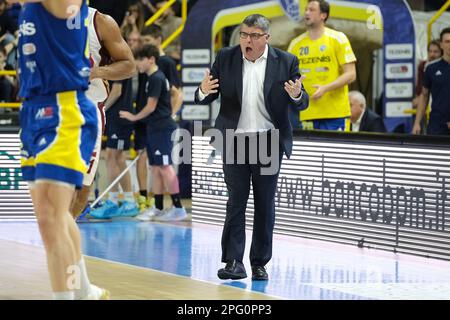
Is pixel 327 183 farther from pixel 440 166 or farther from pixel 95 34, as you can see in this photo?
pixel 95 34

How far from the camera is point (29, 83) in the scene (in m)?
6.98

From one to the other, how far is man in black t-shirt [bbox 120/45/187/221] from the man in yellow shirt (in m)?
2.35

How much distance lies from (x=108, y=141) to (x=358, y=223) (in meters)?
4.56

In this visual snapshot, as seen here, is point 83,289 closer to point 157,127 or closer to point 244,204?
point 244,204

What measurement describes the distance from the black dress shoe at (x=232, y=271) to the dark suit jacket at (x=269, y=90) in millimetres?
1041

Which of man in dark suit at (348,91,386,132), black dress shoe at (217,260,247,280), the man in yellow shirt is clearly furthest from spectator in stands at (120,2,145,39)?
black dress shoe at (217,260,247,280)

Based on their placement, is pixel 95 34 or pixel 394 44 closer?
pixel 95 34

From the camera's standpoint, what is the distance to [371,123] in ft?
48.6

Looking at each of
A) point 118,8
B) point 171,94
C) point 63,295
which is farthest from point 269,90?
point 118,8

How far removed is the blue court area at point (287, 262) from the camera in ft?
29.4

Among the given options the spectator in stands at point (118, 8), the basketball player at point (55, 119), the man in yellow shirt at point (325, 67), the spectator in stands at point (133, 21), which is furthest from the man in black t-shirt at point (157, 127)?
the basketball player at point (55, 119)

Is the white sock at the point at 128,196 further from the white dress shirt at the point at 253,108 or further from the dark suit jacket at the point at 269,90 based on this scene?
the white dress shirt at the point at 253,108

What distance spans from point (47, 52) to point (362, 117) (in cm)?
852
